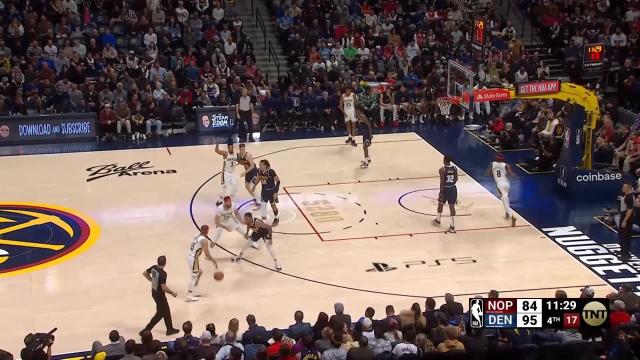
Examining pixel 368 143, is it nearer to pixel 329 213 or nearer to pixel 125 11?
pixel 329 213

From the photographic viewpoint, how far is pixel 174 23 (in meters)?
33.8

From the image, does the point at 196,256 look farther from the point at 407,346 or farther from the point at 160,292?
the point at 407,346

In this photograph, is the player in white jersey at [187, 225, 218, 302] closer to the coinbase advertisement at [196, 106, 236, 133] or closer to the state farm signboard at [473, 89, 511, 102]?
the state farm signboard at [473, 89, 511, 102]

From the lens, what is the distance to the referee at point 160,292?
672 inches

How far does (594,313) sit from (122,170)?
702 inches

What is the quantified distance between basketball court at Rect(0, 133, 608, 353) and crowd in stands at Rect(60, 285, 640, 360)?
8.41ft

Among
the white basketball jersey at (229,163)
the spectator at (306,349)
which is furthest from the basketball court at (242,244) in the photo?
the spectator at (306,349)

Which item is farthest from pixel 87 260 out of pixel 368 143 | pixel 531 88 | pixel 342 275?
pixel 531 88

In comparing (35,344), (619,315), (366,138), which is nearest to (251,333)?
(35,344)

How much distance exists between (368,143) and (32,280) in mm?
10514

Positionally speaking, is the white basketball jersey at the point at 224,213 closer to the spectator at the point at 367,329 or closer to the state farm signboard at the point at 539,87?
the spectator at the point at 367,329

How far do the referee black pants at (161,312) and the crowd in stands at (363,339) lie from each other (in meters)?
1.60

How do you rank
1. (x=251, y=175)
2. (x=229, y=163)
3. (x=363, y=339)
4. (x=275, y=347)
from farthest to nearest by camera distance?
(x=251, y=175) < (x=229, y=163) < (x=275, y=347) < (x=363, y=339)

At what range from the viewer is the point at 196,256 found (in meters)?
18.5
